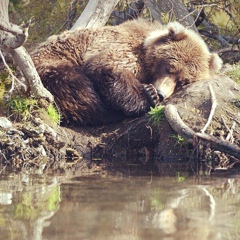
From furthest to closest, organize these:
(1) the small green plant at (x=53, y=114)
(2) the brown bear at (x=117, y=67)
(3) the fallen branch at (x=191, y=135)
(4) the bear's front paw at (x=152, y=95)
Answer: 1. (2) the brown bear at (x=117, y=67)
2. (4) the bear's front paw at (x=152, y=95)
3. (1) the small green plant at (x=53, y=114)
4. (3) the fallen branch at (x=191, y=135)

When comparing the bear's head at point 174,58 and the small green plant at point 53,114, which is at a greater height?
the bear's head at point 174,58

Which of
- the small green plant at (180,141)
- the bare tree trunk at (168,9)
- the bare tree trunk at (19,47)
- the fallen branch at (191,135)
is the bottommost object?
the small green plant at (180,141)

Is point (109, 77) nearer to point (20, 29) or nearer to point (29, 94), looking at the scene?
point (29, 94)

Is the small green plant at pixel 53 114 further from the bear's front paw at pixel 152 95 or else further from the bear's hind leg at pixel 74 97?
the bear's front paw at pixel 152 95

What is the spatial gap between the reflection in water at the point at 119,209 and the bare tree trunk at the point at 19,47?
1.49 metres

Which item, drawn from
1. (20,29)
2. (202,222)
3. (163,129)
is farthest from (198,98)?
(202,222)

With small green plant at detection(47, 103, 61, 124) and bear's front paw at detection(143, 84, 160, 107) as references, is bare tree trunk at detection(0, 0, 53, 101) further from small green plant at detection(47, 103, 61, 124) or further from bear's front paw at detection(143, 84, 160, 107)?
bear's front paw at detection(143, 84, 160, 107)

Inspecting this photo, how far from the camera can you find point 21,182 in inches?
213

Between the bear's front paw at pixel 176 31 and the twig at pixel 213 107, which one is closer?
the twig at pixel 213 107

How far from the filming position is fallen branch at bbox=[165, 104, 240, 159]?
6.90 m

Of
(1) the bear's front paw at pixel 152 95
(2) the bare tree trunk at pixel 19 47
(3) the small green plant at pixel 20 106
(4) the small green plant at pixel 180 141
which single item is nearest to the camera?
(2) the bare tree trunk at pixel 19 47

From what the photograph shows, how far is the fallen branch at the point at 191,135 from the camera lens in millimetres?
6901

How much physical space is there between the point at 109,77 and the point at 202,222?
439 centimetres

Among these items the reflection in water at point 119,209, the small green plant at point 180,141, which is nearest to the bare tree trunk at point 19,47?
the reflection in water at point 119,209
